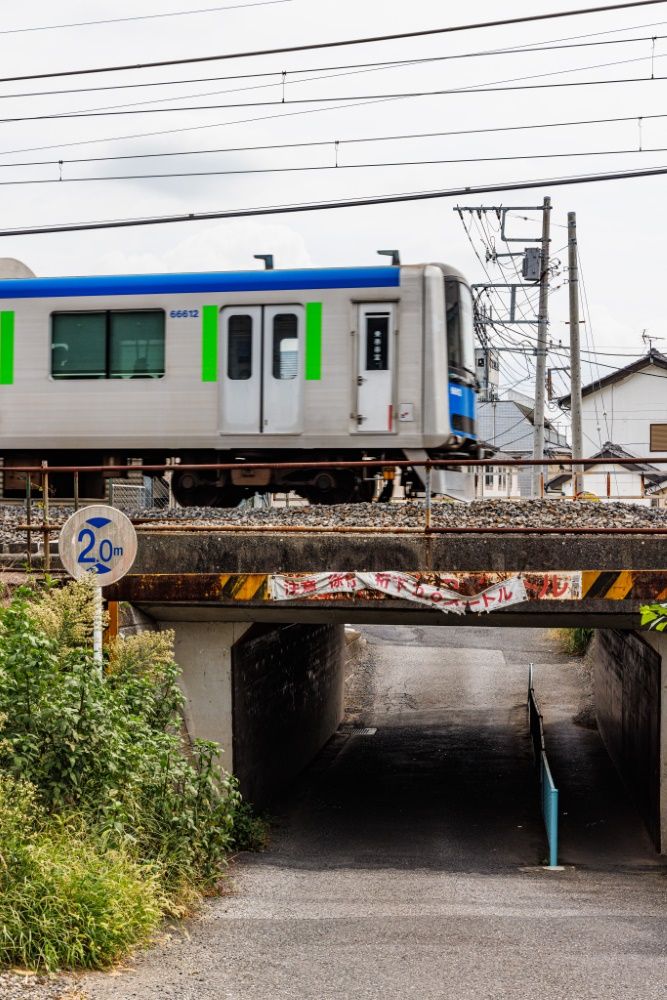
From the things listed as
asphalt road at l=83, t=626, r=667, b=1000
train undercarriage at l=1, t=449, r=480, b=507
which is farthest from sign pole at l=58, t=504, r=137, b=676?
train undercarriage at l=1, t=449, r=480, b=507

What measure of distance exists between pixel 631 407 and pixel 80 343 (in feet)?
142

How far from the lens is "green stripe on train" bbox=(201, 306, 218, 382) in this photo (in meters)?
15.4

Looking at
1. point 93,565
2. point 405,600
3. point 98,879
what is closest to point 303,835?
point 405,600

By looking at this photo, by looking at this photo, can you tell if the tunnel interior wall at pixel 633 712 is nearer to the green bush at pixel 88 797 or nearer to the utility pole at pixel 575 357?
the utility pole at pixel 575 357

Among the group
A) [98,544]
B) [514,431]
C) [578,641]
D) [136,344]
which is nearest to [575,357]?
[578,641]

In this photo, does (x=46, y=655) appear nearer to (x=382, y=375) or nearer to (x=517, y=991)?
(x=517, y=991)

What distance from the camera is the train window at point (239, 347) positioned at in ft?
50.3

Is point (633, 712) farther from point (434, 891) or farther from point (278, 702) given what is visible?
point (434, 891)

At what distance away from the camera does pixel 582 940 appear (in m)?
8.28

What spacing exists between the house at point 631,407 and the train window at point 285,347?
135ft

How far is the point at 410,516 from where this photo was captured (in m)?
13.4

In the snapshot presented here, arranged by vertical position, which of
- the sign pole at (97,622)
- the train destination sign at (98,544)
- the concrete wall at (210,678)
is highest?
the train destination sign at (98,544)

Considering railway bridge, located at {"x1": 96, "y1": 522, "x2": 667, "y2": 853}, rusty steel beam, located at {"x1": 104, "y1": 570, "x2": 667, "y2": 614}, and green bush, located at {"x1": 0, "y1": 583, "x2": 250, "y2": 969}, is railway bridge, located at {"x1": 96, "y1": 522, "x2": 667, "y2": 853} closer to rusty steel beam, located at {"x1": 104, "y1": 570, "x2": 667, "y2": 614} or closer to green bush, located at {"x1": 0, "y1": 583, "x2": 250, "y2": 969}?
rusty steel beam, located at {"x1": 104, "y1": 570, "x2": 667, "y2": 614}

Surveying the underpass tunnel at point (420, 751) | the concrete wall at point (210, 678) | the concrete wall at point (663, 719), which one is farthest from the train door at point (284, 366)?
the concrete wall at point (663, 719)
